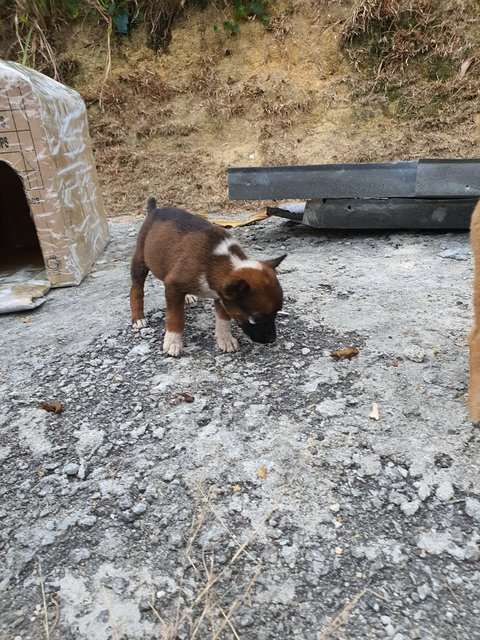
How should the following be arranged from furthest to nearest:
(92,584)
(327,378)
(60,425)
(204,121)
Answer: (204,121) → (327,378) → (60,425) → (92,584)

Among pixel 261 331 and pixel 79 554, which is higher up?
pixel 261 331

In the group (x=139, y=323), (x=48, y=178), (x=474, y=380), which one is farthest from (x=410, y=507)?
(x=48, y=178)

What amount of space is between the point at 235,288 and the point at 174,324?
702 mm

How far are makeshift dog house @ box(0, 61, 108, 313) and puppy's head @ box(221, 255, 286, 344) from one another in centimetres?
241

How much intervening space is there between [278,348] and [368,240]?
3.20 metres

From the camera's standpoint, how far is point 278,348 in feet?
12.7

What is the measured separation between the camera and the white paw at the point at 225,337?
3.88m

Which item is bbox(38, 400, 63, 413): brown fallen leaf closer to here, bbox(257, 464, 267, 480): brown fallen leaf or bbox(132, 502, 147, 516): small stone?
Answer: bbox(132, 502, 147, 516): small stone

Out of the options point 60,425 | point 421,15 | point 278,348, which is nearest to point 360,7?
point 421,15

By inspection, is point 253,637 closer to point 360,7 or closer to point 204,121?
point 204,121

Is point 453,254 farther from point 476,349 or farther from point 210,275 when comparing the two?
point 210,275

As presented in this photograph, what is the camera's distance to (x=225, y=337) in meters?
3.90

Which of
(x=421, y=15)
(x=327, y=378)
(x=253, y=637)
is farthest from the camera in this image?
(x=421, y=15)

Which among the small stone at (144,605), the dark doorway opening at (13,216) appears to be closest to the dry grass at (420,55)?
the dark doorway opening at (13,216)
